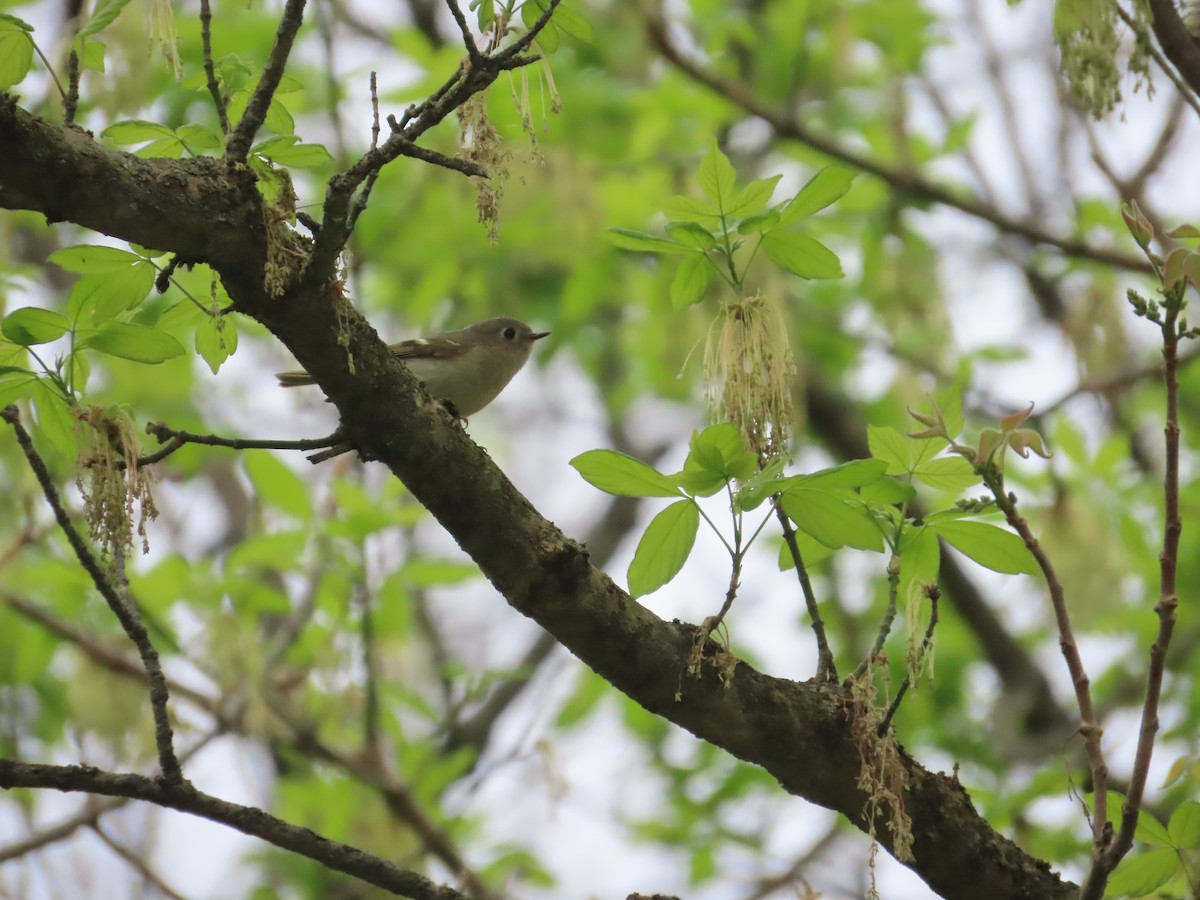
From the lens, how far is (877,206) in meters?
7.19

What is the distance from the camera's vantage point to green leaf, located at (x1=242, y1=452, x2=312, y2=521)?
15.9 feet

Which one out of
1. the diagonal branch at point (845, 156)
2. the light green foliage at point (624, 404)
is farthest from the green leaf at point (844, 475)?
the diagonal branch at point (845, 156)

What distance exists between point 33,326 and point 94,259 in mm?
153

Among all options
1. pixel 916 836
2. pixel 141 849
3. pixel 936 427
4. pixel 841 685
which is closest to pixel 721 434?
pixel 936 427

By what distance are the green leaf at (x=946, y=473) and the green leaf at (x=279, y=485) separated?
2.90 meters

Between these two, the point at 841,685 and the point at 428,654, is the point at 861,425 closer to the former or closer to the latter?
the point at 428,654

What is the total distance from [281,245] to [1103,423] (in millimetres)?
6020

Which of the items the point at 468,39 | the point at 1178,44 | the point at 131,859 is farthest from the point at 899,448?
the point at 131,859

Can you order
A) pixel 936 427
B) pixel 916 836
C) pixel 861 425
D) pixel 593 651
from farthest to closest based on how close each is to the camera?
pixel 861 425, pixel 916 836, pixel 593 651, pixel 936 427

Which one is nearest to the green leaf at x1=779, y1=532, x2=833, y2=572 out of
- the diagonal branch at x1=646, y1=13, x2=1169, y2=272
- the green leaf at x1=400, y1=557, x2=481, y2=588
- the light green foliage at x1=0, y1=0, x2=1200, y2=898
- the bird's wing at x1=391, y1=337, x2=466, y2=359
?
the light green foliage at x1=0, y1=0, x2=1200, y2=898

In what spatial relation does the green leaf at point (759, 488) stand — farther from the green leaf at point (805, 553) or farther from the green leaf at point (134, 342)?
the green leaf at point (134, 342)

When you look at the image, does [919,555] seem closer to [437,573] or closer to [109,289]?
[109,289]

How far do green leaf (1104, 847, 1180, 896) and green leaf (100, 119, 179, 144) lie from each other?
7.36 feet

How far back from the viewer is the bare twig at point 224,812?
2244 millimetres
